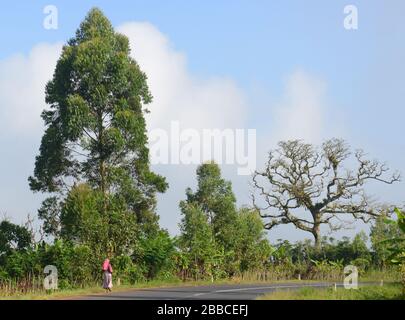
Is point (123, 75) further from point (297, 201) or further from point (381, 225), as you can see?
point (381, 225)

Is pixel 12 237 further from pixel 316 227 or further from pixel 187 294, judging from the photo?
pixel 316 227

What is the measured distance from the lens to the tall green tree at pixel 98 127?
32.4 metres

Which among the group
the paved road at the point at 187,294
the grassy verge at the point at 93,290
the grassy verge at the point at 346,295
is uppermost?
the grassy verge at the point at 346,295

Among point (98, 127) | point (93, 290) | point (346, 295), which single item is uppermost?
point (98, 127)

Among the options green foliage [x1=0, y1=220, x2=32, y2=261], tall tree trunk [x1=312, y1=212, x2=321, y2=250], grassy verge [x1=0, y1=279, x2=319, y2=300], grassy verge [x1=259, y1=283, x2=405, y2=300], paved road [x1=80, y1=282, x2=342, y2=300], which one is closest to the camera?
grassy verge [x1=259, y1=283, x2=405, y2=300]

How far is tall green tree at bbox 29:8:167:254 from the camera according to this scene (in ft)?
106

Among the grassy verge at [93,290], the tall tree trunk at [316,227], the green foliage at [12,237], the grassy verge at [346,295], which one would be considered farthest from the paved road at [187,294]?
the tall tree trunk at [316,227]

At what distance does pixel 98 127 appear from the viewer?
3281cm

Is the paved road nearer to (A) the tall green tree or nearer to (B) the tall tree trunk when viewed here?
(A) the tall green tree

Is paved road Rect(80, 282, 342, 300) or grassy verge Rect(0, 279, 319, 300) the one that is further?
grassy verge Rect(0, 279, 319, 300)

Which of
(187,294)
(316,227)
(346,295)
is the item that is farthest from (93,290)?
(316,227)

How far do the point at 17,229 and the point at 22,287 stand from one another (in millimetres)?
6092

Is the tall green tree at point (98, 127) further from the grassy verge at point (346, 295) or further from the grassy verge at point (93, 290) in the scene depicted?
the grassy verge at point (346, 295)

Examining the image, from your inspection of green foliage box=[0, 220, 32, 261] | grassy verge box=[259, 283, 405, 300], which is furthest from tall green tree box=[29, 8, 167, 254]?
grassy verge box=[259, 283, 405, 300]
